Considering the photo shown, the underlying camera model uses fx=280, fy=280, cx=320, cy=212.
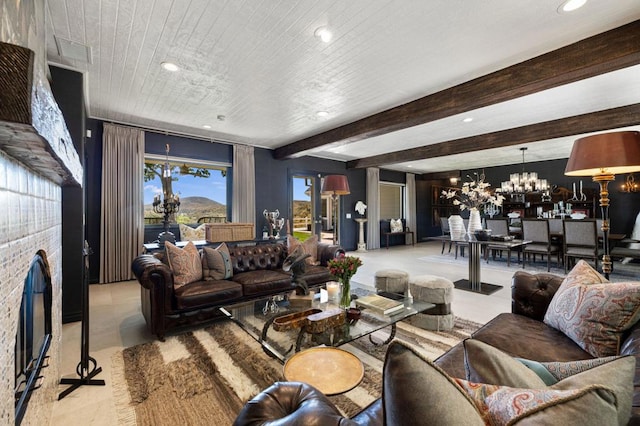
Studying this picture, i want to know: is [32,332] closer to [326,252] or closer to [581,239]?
[326,252]

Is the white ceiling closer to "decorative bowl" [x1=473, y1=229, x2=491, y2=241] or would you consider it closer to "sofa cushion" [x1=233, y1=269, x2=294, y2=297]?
"decorative bowl" [x1=473, y1=229, x2=491, y2=241]

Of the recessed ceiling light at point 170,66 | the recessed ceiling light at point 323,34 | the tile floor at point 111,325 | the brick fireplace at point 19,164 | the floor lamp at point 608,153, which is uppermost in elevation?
the recessed ceiling light at point 170,66

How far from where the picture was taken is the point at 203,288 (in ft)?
9.14

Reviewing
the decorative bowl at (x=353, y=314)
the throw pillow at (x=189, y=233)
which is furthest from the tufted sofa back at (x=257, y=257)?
the throw pillow at (x=189, y=233)

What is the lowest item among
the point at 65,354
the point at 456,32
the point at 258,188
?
the point at 65,354

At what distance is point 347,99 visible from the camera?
370cm

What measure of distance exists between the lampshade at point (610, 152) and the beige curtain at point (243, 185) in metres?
5.29

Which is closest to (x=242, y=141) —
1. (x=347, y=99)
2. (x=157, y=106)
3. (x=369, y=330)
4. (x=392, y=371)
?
(x=157, y=106)

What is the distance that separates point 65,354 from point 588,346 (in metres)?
3.64

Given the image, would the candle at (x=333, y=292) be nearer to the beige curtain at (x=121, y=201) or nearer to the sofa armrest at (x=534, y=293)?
the sofa armrest at (x=534, y=293)

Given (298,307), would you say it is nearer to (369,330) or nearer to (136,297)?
(369,330)

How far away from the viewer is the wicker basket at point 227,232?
412 cm

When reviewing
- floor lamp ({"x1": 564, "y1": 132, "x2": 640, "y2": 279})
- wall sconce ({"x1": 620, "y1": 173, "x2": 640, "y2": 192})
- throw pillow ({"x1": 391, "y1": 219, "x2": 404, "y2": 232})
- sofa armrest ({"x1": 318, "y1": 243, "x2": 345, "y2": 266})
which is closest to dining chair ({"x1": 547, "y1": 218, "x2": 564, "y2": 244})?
wall sconce ({"x1": 620, "y1": 173, "x2": 640, "y2": 192})

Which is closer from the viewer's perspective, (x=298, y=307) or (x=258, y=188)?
(x=298, y=307)
